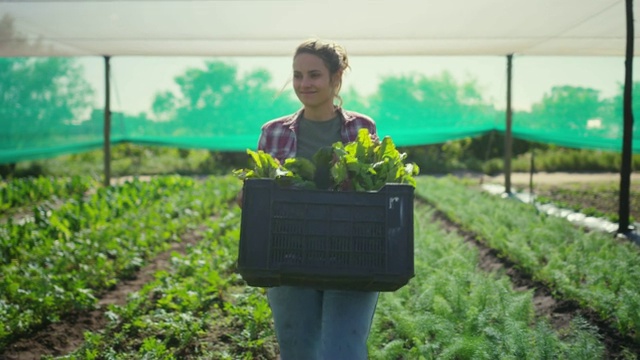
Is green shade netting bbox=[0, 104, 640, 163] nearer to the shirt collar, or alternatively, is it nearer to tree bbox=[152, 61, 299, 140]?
tree bbox=[152, 61, 299, 140]

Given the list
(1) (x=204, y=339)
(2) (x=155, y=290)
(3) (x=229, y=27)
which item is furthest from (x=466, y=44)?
(1) (x=204, y=339)

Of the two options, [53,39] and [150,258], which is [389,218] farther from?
[53,39]

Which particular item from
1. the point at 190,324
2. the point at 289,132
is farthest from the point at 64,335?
the point at 289,132

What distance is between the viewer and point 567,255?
20.2 feet

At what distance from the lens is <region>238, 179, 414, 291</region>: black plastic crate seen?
2.32 metres

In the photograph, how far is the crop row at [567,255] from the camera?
Answer: 15.4 feet

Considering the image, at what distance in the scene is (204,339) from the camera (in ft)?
15.5

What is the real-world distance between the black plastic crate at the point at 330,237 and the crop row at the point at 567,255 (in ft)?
8.38

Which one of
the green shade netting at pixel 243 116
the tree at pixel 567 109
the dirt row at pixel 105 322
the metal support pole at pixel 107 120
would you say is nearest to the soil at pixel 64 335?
the dirt row at pixel 105 322

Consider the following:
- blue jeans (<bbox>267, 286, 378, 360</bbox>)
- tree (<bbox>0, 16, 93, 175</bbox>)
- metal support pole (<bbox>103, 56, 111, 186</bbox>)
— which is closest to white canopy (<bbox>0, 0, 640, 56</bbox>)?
tree (<bbox>0, 16, 93, 175</bbox>)

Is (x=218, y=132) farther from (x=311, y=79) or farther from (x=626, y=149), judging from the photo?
(x=311, y=79)

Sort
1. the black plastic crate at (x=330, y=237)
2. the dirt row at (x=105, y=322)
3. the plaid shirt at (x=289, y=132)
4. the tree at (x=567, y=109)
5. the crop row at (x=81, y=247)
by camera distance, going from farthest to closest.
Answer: the tree at (x=567, y=109), the crop row at (x=81, y=247), the dirt row at (x=105, y=322), the plaid shirt at (x=289, y=132), the black plastic crate at (x=330, y=237)

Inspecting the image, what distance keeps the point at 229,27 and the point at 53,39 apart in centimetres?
260

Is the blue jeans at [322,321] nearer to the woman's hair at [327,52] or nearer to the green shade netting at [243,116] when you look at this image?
the woman's hair at [327,52]
